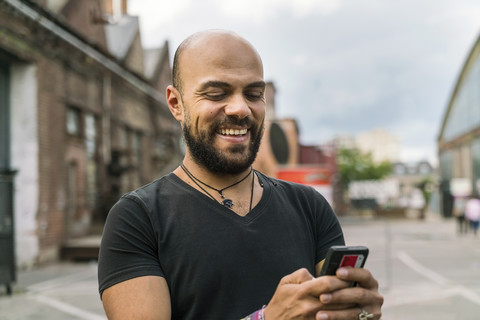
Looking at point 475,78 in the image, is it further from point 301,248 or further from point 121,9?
point 301,248

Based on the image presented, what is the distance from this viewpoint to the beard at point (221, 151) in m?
1.96

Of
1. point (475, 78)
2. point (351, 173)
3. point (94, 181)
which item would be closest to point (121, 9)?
point (94, 181)

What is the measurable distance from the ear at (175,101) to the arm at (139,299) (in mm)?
631

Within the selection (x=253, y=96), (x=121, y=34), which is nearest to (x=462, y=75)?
(x=121, y=34)

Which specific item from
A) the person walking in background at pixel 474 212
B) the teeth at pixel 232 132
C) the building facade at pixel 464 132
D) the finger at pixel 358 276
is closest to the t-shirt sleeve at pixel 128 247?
the teeth at pixel 232 132

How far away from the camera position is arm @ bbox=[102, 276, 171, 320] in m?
1.69

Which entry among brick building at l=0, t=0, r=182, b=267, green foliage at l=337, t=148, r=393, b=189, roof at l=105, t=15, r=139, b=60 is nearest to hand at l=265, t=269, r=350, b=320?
brick building at l=0, t=0, r=182, b=267

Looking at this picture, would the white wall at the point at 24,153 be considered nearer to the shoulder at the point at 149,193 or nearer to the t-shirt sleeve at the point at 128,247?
the shoulder at the point at 149,193

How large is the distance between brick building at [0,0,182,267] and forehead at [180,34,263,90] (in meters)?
9.22

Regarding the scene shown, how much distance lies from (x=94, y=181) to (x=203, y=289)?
15704mm

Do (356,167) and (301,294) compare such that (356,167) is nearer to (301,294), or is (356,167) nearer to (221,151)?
(221,151)

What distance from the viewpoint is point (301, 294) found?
1553mm

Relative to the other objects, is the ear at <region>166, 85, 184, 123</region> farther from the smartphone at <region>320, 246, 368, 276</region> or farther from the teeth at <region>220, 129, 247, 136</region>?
the smartphone at <region>320, 246, 368, 276</region>

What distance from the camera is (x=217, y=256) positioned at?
5.92 feet
